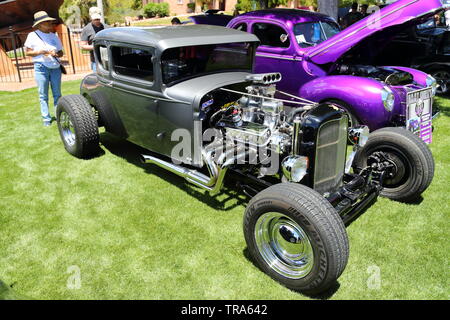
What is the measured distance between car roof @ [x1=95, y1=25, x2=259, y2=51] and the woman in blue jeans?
1.91m

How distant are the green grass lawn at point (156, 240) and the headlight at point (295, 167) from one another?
2.70ft

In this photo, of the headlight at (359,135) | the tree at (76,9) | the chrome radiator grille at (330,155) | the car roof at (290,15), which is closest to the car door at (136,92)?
the chrome radiator grille at (330,155)

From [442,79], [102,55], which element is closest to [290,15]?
[102,55]

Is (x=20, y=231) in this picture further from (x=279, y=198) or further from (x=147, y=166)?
(x=279, y=198)

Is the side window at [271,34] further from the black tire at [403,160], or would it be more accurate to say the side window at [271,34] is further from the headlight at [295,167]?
the headlight at [295,167]

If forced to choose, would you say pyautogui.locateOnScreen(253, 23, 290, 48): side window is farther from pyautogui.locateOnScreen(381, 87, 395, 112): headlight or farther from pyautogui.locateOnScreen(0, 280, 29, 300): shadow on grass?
pyautogui.locateOnScreen(0, 280, 29, 300): shadow on grass

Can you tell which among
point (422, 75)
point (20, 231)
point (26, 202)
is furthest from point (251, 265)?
point (422, 75)

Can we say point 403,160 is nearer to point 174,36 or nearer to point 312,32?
point 174,36

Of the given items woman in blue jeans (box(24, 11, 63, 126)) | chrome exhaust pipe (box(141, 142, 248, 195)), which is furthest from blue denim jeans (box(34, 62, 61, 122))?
chrome exhaust pipe (box(141, 142, 248, 195))

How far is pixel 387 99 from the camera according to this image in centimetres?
486

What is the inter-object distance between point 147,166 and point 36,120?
127 inches

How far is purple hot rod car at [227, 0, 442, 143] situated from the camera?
193 inches

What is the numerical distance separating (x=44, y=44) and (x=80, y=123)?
7.04 ft
